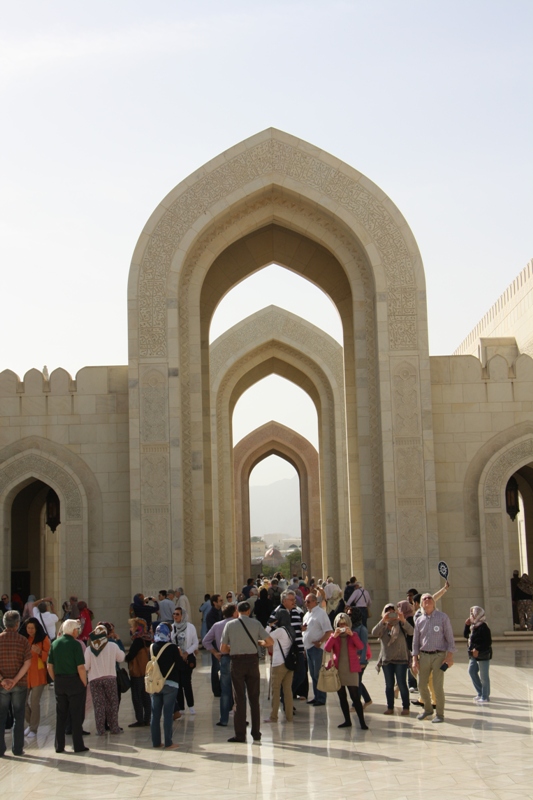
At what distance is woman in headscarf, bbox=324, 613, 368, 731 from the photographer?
27.3ft

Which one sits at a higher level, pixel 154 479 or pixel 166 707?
pixel 154 479

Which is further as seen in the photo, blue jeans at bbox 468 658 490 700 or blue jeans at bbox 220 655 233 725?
blue jeans at bbox 468 658 490 700

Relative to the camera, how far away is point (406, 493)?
52.2 ft

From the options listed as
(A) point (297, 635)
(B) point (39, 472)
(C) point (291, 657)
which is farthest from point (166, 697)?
(B) point (39, 472)

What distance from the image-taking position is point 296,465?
3800 cm

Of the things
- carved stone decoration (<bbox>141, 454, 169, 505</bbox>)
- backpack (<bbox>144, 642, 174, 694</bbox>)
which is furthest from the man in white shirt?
carved stone decoration (<bbox>141, 454, 169, 505</bbox>)

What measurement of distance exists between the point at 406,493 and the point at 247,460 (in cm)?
2124

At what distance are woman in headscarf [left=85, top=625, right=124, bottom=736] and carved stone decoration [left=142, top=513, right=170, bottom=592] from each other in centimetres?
717

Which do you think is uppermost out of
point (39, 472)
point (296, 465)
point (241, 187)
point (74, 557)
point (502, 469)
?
point (241, 187)

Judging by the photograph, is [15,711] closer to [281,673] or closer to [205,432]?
[281,673]

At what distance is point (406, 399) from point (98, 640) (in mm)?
8896

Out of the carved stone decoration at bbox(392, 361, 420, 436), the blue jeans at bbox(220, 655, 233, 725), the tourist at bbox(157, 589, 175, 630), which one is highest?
the carved stone decoration at bbox(392, 361, 420, 436)

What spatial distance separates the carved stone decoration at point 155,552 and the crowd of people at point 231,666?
17.8 ft

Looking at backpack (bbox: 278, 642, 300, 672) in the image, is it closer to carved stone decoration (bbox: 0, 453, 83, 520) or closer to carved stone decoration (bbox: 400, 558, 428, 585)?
carved stone decoration (bbox: 400, 558, 428, 585)
